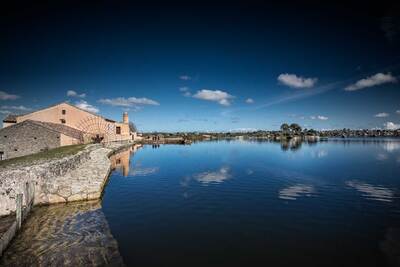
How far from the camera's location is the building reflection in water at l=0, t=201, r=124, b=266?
6.94 m

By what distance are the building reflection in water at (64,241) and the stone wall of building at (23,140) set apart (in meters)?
15.8

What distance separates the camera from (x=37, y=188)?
39.0 ft

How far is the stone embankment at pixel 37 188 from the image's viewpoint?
9.35 m

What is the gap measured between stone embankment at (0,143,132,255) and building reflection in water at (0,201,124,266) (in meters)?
0.46

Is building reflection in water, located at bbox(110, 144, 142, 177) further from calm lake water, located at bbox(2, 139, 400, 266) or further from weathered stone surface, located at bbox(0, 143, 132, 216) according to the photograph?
calm lake water, located at bbox(2, 139, 400, 266)

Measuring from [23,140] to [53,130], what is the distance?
304 centimetres

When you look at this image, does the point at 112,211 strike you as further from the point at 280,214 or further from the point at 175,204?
the point at 280,214

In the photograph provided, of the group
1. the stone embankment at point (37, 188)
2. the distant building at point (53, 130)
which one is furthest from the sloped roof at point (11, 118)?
the stone embankment at point (37, 188)

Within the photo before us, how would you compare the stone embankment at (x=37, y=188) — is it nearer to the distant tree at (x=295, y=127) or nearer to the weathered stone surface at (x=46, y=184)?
the weathered stone surface at (x=46, y=184)

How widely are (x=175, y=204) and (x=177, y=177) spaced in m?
7.46

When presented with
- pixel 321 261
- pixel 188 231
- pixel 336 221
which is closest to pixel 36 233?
pixel 188 231

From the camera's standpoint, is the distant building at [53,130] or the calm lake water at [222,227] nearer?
the calm lake water at [222,227]

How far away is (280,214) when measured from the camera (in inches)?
432

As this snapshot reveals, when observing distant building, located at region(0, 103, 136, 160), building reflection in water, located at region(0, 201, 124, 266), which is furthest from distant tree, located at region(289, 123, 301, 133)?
building reflection in water, located at region(0, 201, 124, 266)
